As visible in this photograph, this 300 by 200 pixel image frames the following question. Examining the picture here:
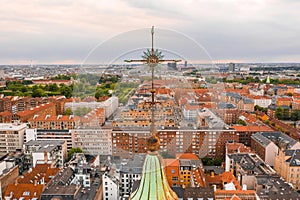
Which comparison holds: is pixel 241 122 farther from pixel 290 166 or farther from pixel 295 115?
pixel 295 115

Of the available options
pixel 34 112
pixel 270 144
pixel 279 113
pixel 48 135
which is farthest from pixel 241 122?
pixel 34 112

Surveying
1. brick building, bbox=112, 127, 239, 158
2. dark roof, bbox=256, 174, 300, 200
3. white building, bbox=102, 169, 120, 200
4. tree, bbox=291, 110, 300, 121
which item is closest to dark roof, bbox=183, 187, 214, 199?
dark roof, bbox=256, 174, 300, 200

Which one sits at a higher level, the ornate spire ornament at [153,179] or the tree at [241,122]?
the ornate spire ornament at [153,179]

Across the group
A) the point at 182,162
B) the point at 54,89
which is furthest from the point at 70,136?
the point at 54,89

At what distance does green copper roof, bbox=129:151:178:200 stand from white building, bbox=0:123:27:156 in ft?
67.3

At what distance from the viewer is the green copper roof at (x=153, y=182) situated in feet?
6.72

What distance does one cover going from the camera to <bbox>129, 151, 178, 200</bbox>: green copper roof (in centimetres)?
205

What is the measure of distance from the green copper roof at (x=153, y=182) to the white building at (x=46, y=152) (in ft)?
51.8

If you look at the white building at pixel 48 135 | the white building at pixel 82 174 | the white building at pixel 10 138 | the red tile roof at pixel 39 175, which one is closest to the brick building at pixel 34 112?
the white building at pixel 10 138

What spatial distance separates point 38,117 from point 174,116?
2040 cm

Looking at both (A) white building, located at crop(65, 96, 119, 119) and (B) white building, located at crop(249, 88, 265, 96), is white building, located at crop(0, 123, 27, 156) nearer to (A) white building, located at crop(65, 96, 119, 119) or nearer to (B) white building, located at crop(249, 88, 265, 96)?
(A) white building, located at crop(65, 96, 119, 119)

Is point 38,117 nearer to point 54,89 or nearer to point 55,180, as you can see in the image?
point 55,180

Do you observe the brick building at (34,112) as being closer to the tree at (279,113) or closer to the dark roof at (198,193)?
the dark roof at (198,193)

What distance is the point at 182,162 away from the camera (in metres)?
14.8
